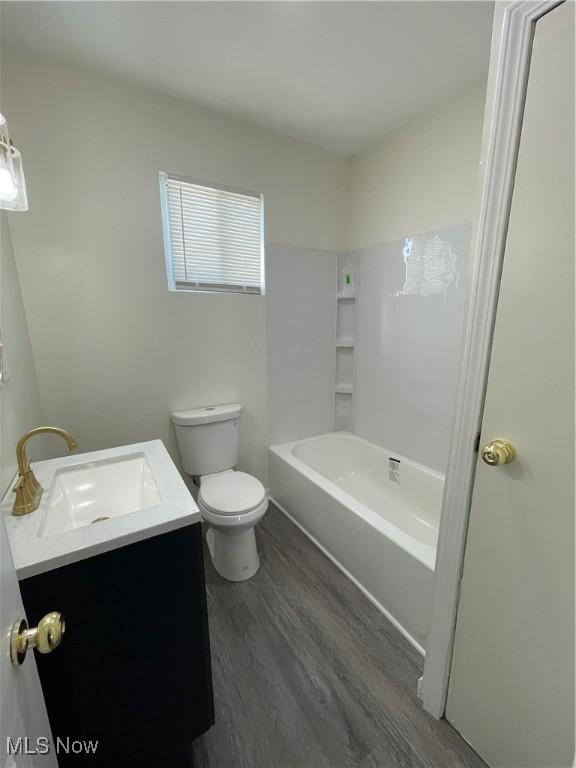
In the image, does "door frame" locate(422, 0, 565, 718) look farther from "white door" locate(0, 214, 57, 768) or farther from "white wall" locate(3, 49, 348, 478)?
"white wall" locate(3, 49, 348, 478)

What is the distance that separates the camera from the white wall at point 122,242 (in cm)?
142

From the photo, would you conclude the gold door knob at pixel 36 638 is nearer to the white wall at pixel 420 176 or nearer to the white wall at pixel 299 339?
the white wall at pixel 299 339

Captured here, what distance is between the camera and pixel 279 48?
132cm

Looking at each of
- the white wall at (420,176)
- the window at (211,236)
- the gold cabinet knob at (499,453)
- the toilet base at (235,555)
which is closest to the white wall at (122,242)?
the window at (211,236)

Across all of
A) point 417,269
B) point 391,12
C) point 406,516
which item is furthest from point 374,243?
point 406,516

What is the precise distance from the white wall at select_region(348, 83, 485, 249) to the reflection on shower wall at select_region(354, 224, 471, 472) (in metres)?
0.09

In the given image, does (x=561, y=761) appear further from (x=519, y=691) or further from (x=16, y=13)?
(x=16, y=13)

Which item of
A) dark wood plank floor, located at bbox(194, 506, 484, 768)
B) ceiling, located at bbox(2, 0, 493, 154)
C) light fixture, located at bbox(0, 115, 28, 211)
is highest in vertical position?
ceiling, located at bbox(2, 0, 493, 154)

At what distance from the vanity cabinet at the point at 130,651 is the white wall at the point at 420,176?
74.6 inches

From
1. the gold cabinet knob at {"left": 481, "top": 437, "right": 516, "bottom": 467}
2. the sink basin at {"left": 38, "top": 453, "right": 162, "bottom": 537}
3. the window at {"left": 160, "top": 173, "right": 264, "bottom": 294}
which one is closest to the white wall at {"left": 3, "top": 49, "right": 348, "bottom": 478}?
the window at {"left": 160, "top": 173, "right": 264, "bottom": 294}

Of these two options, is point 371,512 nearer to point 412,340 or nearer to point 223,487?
point 223,487

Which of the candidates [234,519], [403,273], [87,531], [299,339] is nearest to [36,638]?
[87,531]

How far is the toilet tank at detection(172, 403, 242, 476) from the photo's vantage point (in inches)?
73.2

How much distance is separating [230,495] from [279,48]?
2029 millimetres
